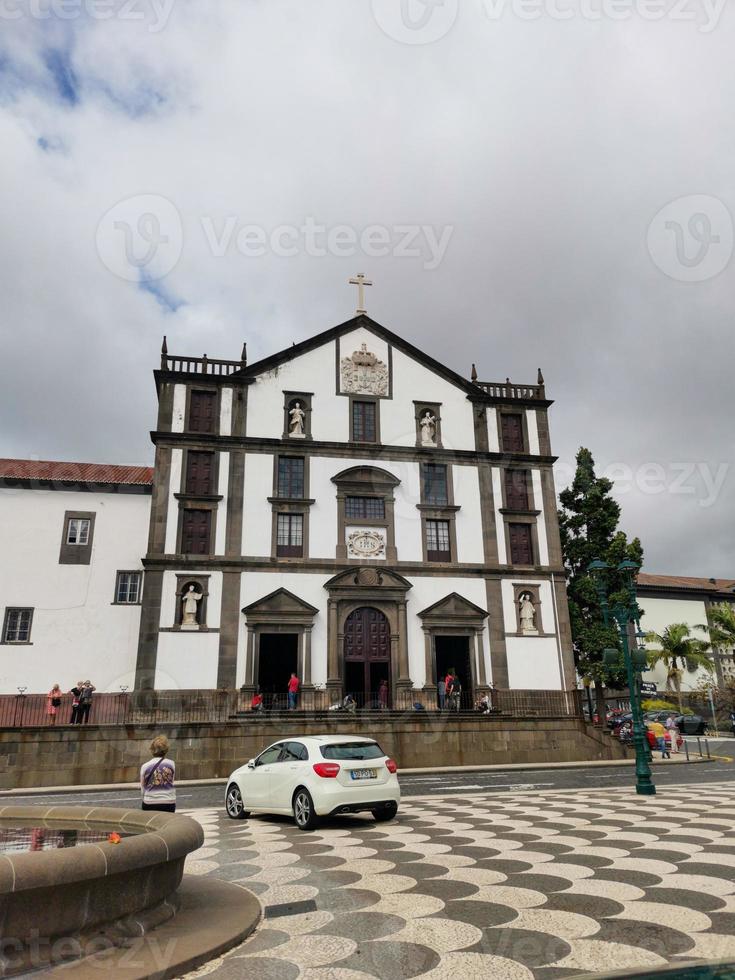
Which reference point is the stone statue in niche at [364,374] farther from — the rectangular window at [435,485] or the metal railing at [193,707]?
the metal railing at [193,707]

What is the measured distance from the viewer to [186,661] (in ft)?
94.4

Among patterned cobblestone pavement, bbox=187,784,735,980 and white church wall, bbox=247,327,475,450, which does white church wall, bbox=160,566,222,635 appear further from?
patterned cobblestone pavement, bbox=187,784,735,980

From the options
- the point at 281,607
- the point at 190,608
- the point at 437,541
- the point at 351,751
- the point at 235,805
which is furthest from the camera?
the point at 437,541

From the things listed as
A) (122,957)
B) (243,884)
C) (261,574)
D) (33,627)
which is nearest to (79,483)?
(33,627)

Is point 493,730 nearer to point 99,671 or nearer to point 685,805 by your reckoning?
point 685,805

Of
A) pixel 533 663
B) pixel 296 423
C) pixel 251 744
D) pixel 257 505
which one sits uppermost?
pixel 296 423

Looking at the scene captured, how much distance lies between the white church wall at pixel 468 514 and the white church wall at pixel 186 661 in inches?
459

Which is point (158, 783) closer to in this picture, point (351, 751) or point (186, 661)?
point (351, 751)

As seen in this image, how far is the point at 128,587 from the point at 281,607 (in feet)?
22.2

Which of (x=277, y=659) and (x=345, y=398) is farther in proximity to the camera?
(x=345, y=398)

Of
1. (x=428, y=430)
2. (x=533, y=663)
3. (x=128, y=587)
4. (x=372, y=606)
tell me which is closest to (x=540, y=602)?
(x=533, y=663)

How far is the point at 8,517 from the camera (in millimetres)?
31078

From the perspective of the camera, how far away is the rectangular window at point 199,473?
31609 millimetres

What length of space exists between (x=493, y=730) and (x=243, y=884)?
820 inches
